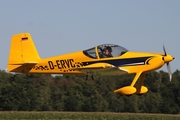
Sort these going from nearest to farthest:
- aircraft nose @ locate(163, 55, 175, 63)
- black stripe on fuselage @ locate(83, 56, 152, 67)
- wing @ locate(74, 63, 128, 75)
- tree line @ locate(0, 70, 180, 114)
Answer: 1. wing @ locate(74, 63, 128, 75)
2. aircraft nose @ locate(163, 55, 175, 63)
3. black stripe on fuselage @ locate(83, 56, 152, 67)
4. tree line @ locate(0, 70, 180, 114)

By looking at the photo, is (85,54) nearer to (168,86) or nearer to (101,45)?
(101,45)

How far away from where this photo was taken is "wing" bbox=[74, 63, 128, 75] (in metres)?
25.4

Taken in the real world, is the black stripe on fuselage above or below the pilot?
below

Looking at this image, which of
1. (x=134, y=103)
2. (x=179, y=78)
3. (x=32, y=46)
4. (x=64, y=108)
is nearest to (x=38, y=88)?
(x=64, y=108)

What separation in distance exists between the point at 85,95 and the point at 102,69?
29.7 meters

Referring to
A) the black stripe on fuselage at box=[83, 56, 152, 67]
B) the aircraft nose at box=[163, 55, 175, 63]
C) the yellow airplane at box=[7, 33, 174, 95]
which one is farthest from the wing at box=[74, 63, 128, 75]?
the aircraft nose at box=[163, 55, 175, 63]

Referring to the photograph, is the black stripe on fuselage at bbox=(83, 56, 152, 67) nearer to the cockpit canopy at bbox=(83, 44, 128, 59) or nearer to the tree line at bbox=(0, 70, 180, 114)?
the cockpit canopy at bbox=(83, 44, 128, 59)

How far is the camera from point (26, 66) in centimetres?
2798

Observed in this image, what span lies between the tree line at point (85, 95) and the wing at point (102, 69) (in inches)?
1010

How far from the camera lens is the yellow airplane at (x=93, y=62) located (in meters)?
25.8

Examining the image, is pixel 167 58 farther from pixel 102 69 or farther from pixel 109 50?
pixel 102 69

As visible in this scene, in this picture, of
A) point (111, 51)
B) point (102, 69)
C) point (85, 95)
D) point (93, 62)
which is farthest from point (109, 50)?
point (85, 95)

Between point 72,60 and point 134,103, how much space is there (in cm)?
2756

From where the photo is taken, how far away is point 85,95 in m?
55.1
